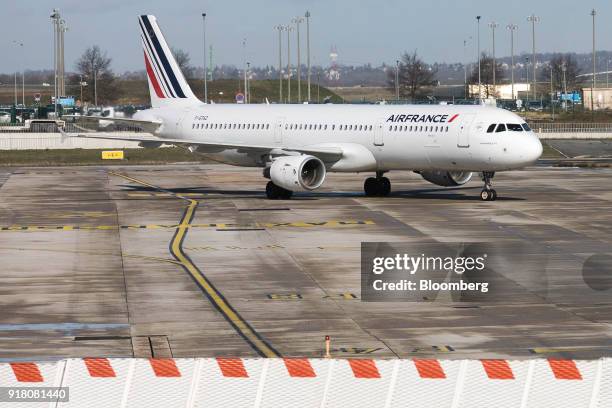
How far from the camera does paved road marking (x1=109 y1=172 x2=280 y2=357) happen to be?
21.6 metres

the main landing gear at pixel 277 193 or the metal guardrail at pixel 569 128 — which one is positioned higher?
the metal guardrail at pixel 569 128

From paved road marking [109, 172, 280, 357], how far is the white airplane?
8.75 meters

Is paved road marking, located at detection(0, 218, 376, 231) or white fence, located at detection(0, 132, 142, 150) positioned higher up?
white fence, located at detection(0, 132, 142, 150)

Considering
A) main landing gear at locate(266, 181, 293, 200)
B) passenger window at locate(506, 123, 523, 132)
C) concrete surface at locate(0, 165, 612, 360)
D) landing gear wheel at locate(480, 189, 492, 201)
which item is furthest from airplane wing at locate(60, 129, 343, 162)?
passenger window at locate(506, 123, 523, 132)

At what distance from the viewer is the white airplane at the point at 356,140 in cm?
4888

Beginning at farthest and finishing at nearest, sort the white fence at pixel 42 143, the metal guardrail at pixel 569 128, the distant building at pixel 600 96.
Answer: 1. the distant building at pixel 600 96
2. the metal guardrail at pixel 569 128
3. the white fence at pixel 42 143

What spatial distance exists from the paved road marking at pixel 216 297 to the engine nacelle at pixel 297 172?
6.09 m

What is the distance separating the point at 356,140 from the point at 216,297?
26.2m

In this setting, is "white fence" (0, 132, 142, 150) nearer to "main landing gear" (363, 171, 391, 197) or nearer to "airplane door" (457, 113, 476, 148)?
"main landing gear" (363, 171, 391, 197)

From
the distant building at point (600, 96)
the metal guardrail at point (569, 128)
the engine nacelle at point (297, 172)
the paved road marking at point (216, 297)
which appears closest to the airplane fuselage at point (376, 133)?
the engine nacelle at point (297, 172)

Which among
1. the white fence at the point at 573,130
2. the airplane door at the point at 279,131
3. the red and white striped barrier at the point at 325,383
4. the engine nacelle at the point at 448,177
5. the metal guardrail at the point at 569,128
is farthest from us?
the metal guardrail at the point at 569,128

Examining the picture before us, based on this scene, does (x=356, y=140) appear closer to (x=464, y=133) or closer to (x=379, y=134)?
(x=379, y=134)

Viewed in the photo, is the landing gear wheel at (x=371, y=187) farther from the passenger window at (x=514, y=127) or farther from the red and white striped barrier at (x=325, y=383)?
the red and white striped barrier at (x=325, y=383)

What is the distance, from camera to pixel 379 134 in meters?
51.8
